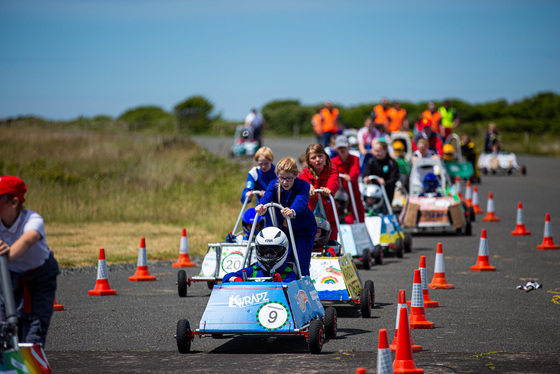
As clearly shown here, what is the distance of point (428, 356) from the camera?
8.41m

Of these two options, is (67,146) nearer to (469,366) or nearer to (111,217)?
(111,217)

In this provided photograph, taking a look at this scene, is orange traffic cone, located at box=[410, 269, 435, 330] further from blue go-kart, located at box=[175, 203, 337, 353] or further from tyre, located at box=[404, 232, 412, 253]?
tyre, located at box=[404, 232, 412, 253]

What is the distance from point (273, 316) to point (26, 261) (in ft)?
9.53

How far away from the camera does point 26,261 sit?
6.55 meters

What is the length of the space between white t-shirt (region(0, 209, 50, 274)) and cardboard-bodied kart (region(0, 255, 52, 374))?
37cm

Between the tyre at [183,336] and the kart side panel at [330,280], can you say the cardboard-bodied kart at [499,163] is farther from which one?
the tyre at [183,336]

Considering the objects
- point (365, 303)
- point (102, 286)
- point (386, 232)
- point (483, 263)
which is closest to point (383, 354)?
point (365, 303)

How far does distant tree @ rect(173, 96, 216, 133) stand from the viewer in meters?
65.1

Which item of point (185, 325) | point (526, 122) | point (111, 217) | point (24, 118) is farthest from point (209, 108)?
point (185, 325)

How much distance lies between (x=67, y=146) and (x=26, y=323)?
30.1 meters

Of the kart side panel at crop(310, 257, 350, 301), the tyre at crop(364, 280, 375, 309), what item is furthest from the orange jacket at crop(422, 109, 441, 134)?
the kart side panel at crop(310, 257, 350, 301)

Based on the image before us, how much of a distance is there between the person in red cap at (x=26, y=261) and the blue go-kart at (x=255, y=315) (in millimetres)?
2123

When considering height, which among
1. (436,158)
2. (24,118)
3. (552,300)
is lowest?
(552,300)

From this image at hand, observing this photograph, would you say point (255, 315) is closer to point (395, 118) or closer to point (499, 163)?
point (395, 118)
